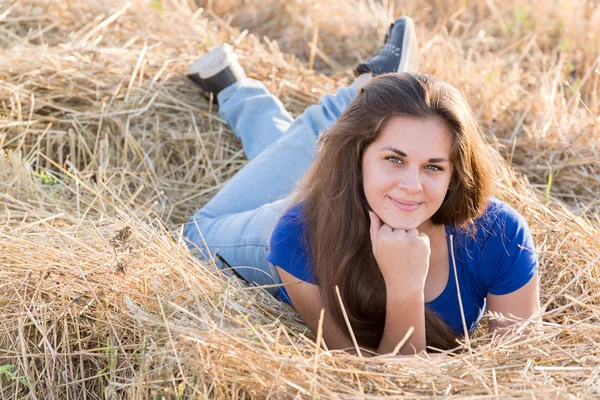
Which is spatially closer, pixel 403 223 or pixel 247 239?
pixel 403 223

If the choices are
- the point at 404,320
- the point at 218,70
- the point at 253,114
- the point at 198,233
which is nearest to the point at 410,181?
the point at 404,320

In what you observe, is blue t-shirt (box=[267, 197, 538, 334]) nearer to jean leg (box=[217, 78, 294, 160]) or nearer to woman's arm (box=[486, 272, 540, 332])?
woman's arm (box=[486, 272, 540, 332])

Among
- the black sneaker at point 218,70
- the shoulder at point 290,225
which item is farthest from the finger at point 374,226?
the black sneaker at point 218,70

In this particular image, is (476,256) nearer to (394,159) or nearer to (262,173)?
(394,159)

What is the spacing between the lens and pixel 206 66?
3.54 metres

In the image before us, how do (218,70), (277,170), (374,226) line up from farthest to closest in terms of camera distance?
(218,70)
(277,170)
(374,226)

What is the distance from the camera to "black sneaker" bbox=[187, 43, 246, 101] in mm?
3490

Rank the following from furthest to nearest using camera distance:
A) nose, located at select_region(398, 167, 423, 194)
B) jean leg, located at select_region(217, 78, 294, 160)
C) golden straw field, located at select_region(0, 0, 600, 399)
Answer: jean leg, located at select_region(217, 78, 294, 160) < nose, located at select_region(398, 167, 423, 194) < golden straw field, located at select_region(0, 0, 600, 399)

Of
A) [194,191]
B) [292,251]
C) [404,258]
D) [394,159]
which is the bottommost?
[194,191]

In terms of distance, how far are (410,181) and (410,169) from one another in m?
0.04

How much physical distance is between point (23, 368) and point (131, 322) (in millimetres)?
310

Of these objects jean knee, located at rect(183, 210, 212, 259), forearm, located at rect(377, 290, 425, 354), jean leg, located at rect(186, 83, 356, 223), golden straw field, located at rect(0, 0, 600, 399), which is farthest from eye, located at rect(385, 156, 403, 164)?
jean knee, located at rect(183, 210, 212, 259)

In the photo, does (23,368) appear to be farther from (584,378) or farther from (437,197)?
(584,378)

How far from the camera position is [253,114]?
339 centimetres
